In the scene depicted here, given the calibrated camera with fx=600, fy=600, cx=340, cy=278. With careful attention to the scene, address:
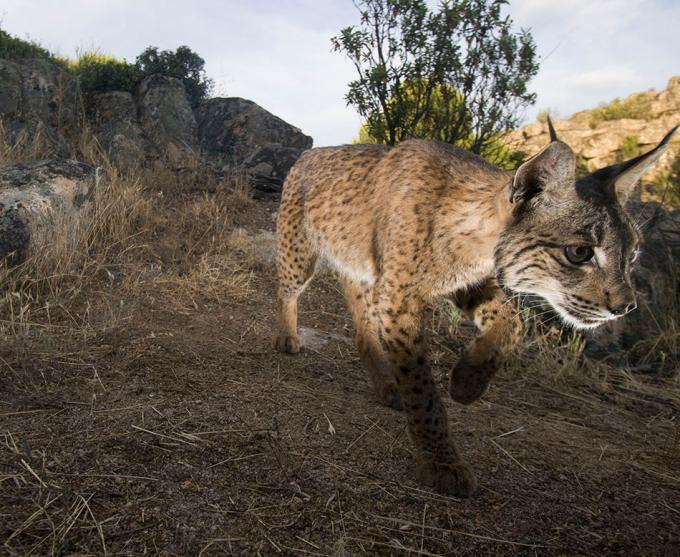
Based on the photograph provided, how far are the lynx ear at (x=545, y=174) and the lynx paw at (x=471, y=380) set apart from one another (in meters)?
0.98

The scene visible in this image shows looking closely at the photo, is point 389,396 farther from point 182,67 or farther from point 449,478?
point 182,67

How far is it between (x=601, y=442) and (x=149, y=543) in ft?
9.70

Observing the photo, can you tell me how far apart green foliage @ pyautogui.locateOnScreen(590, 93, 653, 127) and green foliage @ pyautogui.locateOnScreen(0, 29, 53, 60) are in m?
21.5

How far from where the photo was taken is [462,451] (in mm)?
3299

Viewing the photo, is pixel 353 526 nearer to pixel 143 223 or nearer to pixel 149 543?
pixel 149 543

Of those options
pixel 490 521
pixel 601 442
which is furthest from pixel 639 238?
pixel 490 521

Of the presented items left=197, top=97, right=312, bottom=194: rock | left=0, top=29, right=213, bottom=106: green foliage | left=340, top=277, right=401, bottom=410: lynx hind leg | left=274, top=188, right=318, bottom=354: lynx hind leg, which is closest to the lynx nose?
left=340, top=277, right=401, bottom=410: lynx hind leg

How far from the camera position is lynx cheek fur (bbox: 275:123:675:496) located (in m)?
2.86

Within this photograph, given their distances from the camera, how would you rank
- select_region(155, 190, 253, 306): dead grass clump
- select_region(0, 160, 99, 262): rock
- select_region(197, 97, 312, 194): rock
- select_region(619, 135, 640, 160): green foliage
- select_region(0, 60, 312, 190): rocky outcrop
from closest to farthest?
select_region(0, 160, 99, 262): rock → select_region(155, 190, 253, 306): dead grass clump → select_region(0, 60, 312, 190): rocky outcrop → select_region(197, 97, 312, 194): rock → select_region(619, 135, 640, 160): green foliage

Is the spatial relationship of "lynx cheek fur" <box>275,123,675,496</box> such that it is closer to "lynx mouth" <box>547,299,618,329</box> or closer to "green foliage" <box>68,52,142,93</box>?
"lynx mouth" <box>547,299,618,329</box>

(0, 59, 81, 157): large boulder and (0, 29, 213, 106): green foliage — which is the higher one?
(0, 29, 213, 106): green foliage

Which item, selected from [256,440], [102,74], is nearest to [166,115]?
[102,74]

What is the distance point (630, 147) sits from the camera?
22.8 meters

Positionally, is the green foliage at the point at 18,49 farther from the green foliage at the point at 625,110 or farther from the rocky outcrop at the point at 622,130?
the green foliage at the point at 625,110
